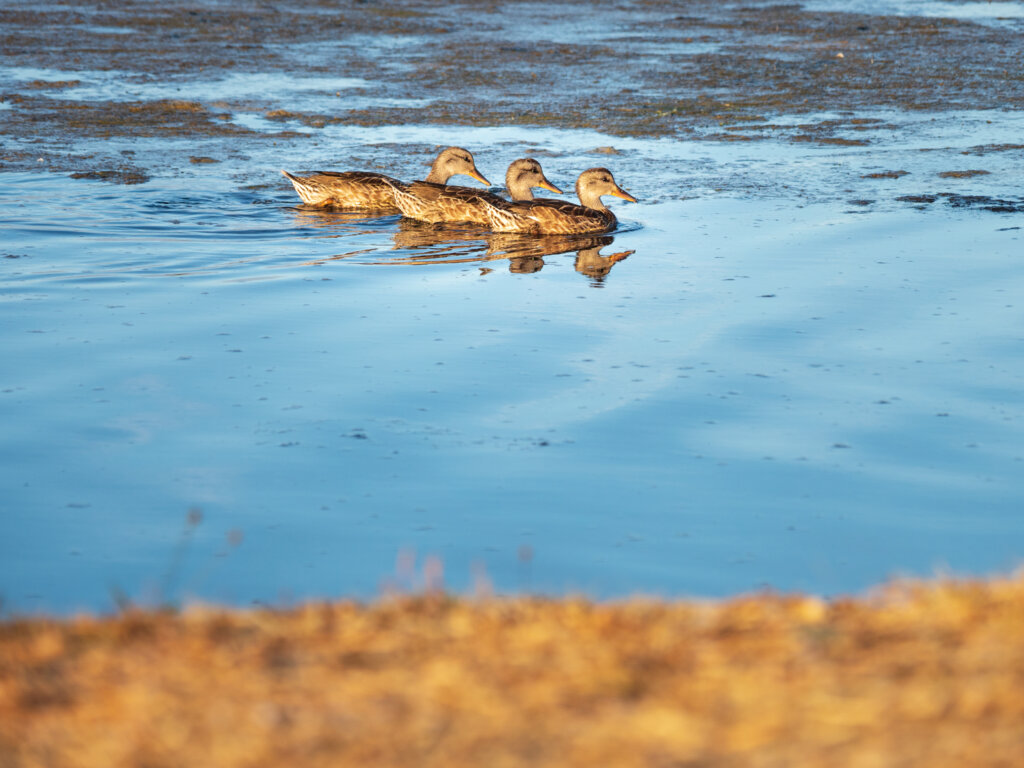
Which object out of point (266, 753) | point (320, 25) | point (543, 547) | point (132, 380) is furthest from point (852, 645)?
point (320, 25)

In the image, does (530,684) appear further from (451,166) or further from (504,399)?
(451,166)

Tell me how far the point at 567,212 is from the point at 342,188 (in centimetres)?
236

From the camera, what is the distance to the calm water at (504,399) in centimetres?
588

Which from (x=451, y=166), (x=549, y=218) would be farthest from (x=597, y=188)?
(x=451, y=166)

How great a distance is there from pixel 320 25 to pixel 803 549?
23.0 metres

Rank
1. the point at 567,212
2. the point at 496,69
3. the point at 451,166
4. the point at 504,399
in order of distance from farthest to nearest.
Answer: the point at 496,69
the point at 451,166
the point at 567,212
the point at 504,399

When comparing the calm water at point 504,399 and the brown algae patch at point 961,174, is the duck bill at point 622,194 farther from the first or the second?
the brown algae patch at point 961,174

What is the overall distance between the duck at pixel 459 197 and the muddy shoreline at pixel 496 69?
256 centimetres

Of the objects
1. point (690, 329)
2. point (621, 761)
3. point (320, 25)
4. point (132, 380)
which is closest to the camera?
point (621, 761)

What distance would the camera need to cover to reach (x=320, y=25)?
26734 millimetres

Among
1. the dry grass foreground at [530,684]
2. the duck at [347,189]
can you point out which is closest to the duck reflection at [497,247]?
the duck at [347,189]

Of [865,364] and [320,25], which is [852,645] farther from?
[320,25]

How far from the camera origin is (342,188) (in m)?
A: 13.5

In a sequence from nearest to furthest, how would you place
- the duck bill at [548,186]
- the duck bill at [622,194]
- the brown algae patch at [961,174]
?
the duck bill at [622,194] < the duck bill at [548,186] < the brown algae patch at [961,174]
